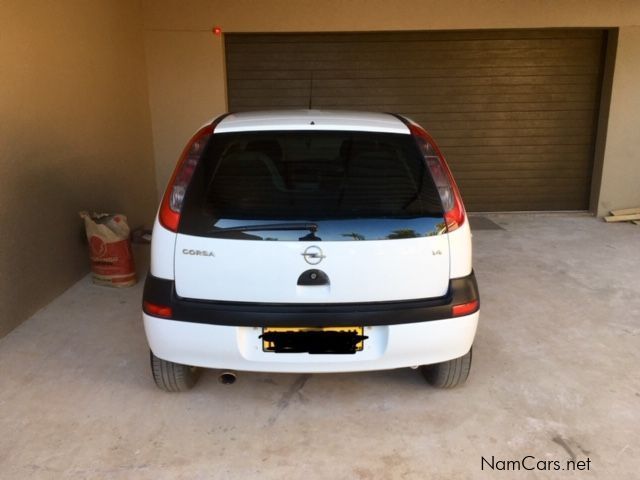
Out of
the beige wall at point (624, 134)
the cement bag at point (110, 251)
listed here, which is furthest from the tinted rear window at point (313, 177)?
the beige wall at point (624, 134)

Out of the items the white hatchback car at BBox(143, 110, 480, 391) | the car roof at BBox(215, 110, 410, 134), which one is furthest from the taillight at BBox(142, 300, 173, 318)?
the car roof at BBox(215, 110, 410, 134)

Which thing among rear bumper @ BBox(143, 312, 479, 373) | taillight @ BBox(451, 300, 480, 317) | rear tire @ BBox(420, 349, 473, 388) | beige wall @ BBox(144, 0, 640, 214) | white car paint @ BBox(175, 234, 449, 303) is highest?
beige wall @ BBox(144, 0, 640, 214)

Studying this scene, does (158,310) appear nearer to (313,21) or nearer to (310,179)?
(310,179)

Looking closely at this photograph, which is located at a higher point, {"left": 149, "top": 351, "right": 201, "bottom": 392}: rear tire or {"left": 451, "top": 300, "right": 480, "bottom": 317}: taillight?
{"left": 451, "top": 300, "right": 480, "bottom": 317}: taillight

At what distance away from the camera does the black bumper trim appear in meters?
2.27

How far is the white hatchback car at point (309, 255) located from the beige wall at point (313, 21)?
4.38 meters

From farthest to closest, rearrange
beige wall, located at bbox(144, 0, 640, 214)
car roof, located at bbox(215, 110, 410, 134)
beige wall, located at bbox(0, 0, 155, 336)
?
beige wall, located at bbox(144, 0, 640, 214)
beige wall, located at bbox(0, 0, 155, 336)
car roof, located at bbox(215, 110, 410, 134)

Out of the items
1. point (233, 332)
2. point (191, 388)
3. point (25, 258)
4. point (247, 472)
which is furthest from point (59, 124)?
point (247, 472)

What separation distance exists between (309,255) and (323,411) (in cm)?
88

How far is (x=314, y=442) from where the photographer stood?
2385 millimetres

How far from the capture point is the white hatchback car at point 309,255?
226 cm

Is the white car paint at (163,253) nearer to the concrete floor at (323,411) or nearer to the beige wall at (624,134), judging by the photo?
the concrete floor at (323,411)

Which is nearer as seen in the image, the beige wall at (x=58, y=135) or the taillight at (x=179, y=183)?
the taillight at (x=179, y=183)

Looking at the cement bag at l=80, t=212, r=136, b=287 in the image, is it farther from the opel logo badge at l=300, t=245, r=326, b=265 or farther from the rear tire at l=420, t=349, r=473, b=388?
the rear tire at l=420, t=349, r=473, b=388
